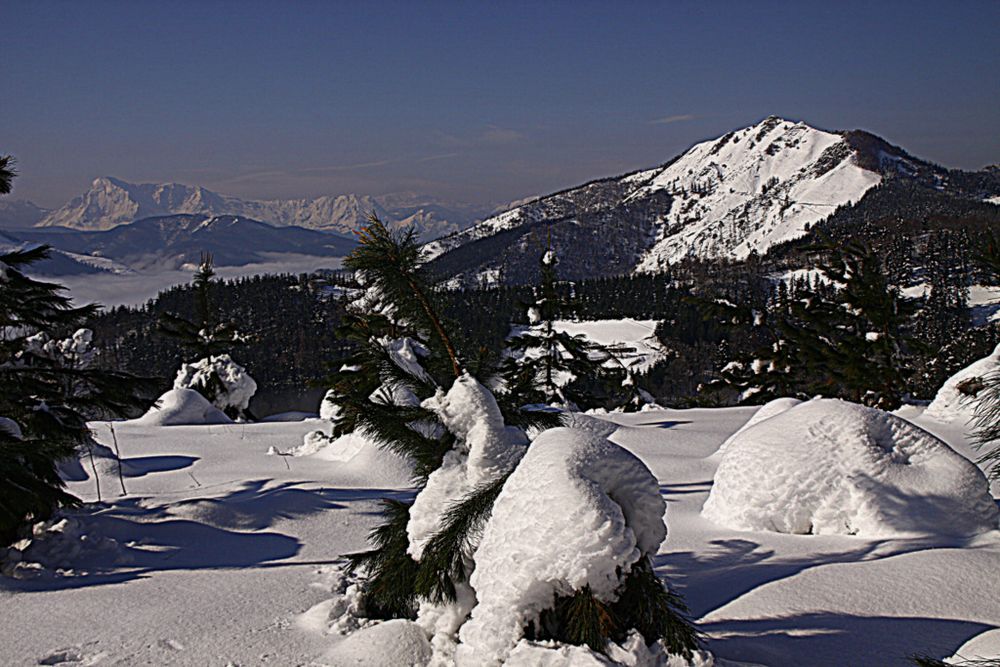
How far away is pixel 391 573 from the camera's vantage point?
183 inches

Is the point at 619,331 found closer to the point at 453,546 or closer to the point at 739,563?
the point at 739,563

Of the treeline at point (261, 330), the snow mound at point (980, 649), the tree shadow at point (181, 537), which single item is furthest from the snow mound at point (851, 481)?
the treeline at point (261, 330)

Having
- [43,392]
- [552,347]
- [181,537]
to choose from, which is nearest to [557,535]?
[181,537]

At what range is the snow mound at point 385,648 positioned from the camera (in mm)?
4258

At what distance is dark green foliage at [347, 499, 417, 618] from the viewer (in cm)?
457

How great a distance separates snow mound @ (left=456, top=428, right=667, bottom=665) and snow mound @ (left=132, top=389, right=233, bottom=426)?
18883 millimetres

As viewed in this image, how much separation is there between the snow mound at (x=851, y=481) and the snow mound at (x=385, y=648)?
4.46m

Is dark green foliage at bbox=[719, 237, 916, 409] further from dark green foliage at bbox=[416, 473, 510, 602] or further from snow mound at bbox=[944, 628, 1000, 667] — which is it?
dark green foliage at bbox=[416, 473, 510, 602]

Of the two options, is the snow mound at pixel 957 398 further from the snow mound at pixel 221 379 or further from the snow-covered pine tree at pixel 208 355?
the snow-covered pine tree at pixel 208 355

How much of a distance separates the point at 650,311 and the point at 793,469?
4896 inches

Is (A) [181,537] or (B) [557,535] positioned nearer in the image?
(B) [557,535]

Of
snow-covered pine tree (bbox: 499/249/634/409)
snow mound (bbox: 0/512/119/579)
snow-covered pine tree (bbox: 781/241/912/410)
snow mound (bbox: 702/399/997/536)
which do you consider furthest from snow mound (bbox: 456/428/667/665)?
snow-covered pine tree (bbox: 499/249/634/409)

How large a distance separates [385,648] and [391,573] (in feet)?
1.57

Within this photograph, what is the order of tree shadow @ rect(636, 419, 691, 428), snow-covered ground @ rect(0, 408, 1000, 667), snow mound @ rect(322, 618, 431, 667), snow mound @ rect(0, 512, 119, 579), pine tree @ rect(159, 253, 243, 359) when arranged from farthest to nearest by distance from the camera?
pine tree @ rect(159, 253, 243, 359), tree shadow @ rect(636, 419, 691, 428), snow mound @ rect(0, 512, 119, 579), snow-covered ground @ rect(0, 408, 1000, 667), snow mound @ rect(322, 618, 431, 667)
